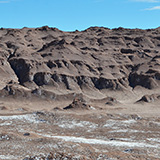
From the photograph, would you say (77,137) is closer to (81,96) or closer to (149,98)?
(81,96)

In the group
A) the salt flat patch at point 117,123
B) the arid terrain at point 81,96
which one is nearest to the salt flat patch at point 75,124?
the arid terrain at point 81,96

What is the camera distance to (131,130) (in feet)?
114

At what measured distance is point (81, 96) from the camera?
202 feet

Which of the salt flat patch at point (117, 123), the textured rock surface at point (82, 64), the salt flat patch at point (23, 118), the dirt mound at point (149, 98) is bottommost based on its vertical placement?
the salt flat patch at point (23, 118)

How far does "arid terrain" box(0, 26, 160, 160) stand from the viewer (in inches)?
935

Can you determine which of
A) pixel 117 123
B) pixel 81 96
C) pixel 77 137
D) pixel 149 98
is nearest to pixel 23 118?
pixel 117 123

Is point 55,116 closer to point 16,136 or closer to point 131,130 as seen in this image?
point 131,130

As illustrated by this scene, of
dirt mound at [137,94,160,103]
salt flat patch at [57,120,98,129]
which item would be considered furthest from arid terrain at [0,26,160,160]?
dirt mound at [137,94,160,103]

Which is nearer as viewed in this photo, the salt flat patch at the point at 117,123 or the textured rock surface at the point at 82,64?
the salt flat patch at the point at 117,123

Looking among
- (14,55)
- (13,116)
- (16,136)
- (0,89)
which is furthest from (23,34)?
(16,136)

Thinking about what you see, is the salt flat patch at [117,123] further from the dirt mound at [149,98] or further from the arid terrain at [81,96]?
the dirt mound at [149,98]

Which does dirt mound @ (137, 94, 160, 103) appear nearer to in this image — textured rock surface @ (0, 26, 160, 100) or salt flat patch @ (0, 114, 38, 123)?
textured rock surface @ (0, 26, 160, 100)

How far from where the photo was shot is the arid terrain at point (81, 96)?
23.8m

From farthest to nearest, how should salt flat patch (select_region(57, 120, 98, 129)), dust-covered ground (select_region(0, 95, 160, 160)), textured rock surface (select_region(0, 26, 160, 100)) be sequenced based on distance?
1. textured rock surface (select_region(0, 26, 160, 100))
2. salt flat patch (select_region(57, 120, 98, 129))
3. dust-covered ground (select_region(0, 95, 160, 160))
